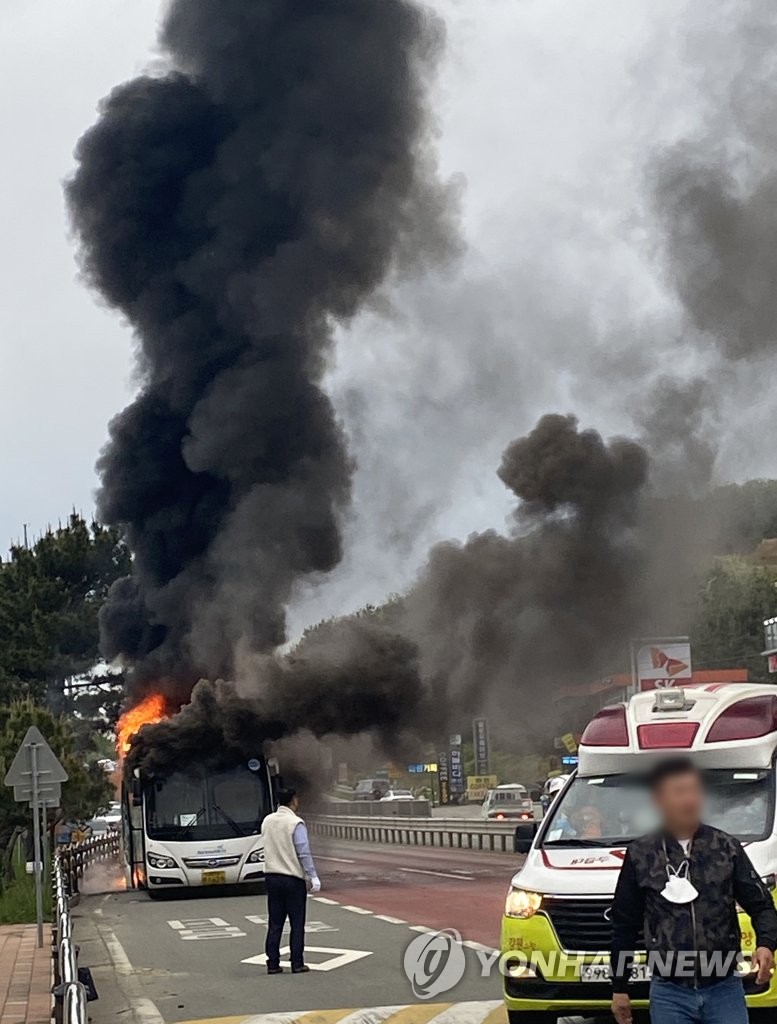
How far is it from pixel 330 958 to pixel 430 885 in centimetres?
1147

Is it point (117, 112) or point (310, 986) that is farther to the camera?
point (117, 112)

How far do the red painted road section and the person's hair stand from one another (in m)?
9.23

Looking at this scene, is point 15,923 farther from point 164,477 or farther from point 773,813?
point 164,477

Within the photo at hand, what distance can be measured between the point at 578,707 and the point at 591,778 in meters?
46.4

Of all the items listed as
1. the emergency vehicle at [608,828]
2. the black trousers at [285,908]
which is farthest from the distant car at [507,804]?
the emergency vehicle at [608,828]

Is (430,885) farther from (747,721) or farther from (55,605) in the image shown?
(55,605)

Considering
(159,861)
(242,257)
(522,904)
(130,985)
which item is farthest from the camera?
(242,257)

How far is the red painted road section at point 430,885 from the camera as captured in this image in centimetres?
1895

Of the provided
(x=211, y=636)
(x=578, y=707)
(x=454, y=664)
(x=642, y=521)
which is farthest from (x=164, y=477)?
(x=578, y=707)

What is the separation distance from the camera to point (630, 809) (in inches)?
392

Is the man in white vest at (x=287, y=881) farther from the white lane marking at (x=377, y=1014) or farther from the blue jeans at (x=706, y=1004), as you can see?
the blue jeans at (x=706, y=1004)

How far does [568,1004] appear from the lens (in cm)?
883

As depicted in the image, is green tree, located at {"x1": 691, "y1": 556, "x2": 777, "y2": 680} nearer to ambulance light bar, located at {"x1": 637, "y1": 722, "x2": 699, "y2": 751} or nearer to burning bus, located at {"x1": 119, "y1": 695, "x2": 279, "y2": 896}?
burning bus, located at {"x1": 119, "y1": 695, "x2": 279, "y2": 896}

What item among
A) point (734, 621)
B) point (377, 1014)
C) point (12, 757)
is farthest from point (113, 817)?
point (377, 1014)
